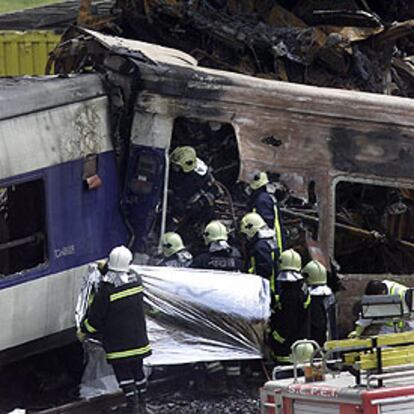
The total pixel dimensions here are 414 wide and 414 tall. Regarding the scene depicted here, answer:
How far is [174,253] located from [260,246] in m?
0.73

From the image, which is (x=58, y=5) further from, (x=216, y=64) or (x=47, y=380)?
(x=47, y=380)

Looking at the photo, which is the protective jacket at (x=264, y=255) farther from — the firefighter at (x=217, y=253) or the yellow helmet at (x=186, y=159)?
the yellow helmet at (x=186, y=159)

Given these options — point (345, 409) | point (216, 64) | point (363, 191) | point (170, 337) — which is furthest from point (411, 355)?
point (216, 64)

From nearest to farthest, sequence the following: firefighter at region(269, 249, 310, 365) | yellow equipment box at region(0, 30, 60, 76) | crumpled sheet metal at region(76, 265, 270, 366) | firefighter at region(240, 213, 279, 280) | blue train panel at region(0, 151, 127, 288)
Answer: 1. blue train panel at region(0, 151, 127, 288)
2. crumpled sheet metal at region(76, 265, 270, 366)
3. firefighter at region(269, 249, 310, 365)
4. firefighter at region(240, 213, 279, 280)
5. yellow equipment box at region(0, 30, 60, 76)

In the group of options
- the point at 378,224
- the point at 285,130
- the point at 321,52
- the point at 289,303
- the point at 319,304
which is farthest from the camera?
the point at 321,52

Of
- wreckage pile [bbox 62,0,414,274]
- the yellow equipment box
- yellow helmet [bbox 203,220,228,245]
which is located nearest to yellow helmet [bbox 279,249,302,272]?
yellow helmet [bbox 203,220,228,245]

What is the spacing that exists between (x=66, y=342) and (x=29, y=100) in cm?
A: 205

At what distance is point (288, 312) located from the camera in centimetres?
1078

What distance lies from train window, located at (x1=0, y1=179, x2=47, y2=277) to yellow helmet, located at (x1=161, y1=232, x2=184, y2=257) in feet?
3.67

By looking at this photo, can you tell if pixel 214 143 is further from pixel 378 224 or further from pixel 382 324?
pixel 382 324

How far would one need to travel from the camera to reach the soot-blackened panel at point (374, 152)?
37.5 ft

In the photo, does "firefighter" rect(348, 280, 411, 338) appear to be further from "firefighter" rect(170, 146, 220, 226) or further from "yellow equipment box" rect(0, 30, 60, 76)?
"yellow equipment box" rect(0, 30, 60, 76)

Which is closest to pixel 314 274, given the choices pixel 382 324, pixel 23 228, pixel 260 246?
pixel 260 246

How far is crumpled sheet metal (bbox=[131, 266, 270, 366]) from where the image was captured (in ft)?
34.6
